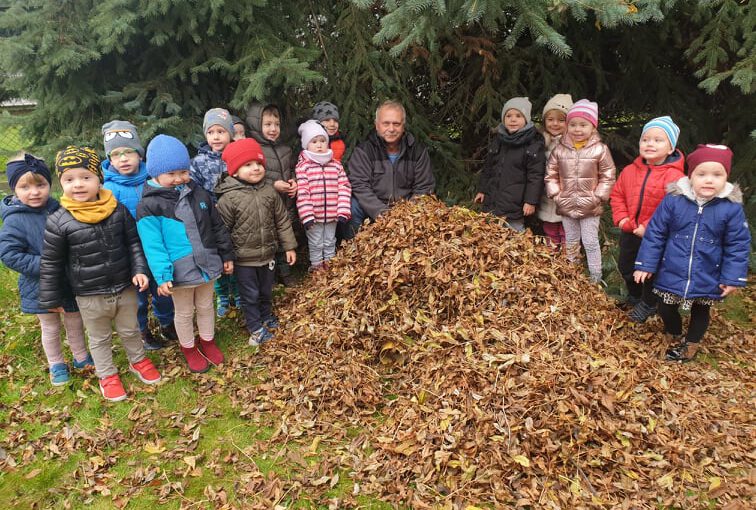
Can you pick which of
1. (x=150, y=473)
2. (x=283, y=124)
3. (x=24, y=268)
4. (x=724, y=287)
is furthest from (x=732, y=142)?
(x=24, y=268)

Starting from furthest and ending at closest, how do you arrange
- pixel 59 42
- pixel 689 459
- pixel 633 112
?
1. pixel 633 112
2. pixel 59 42
3. pixel 689 459

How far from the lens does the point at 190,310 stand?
14.0 ft

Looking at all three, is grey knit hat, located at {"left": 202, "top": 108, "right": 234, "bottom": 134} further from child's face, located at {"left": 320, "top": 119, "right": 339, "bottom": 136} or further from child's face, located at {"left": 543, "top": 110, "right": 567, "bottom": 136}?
child's face, located at {"left": 543, "top": 110, "right": 567, "bottom": 136}

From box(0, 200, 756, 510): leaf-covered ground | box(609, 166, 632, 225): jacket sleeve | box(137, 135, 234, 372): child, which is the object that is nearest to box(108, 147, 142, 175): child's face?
box(137, 135, 234, 372): child

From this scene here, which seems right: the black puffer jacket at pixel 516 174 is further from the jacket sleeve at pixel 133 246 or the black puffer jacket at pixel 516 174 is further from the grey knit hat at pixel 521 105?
the jacket sleeve at pixel 133 246

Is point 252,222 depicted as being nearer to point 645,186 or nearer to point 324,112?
point 324,112

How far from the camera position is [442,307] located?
4051mm

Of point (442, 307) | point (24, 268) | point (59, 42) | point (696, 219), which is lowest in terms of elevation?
point (442, 307)

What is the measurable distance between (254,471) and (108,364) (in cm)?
166

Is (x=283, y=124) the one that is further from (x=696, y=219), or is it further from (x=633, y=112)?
(x=633, y=112)

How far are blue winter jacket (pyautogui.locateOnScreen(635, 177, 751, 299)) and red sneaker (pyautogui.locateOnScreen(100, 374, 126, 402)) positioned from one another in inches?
176

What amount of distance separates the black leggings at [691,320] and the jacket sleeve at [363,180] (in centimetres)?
280

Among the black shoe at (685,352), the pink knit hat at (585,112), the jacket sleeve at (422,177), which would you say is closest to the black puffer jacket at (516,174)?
the pink knit hat at (585,112)

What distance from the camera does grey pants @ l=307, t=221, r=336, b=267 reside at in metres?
5.19
